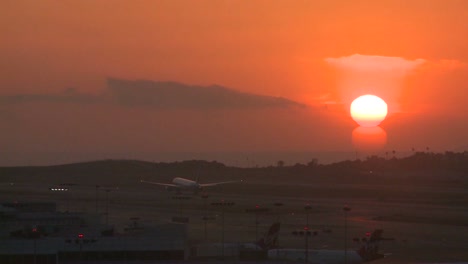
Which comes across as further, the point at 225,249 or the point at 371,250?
the point at 371,250

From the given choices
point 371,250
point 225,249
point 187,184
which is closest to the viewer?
point 225,249

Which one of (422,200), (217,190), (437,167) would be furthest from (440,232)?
(437,167)

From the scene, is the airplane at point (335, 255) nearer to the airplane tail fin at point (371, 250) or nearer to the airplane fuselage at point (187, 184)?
the airplane tail fin at point (371, 250)

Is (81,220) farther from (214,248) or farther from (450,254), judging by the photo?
(450,254)

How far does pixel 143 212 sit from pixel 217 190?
4614 centimetres

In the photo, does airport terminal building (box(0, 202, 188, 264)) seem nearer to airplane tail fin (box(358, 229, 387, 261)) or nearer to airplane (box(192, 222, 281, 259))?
airplane (box(192, 222, 281, 259))

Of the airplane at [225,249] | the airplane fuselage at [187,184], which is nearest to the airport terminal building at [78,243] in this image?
the airplane at [225,249]

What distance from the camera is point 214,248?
42.3 metres

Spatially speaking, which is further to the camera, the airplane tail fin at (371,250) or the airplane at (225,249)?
the airplane tail fin at (371,250)

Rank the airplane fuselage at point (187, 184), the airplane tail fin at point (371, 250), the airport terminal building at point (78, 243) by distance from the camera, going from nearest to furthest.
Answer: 1. the airport terminal building at point (78, 243)
2. the airplane tail fin at point (371, 250)
3. the airplane fuselage at point (187, 184)

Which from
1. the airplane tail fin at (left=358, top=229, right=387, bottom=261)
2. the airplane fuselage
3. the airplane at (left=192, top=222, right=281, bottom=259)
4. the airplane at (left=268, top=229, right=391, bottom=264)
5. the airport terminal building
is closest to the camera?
the airport terminal building

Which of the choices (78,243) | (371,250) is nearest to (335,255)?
(371,250)

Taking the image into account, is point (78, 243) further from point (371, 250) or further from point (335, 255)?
point (371, 250)

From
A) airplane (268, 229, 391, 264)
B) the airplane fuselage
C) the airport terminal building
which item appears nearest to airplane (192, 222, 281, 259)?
airplane (268, 229, 391, 264)
